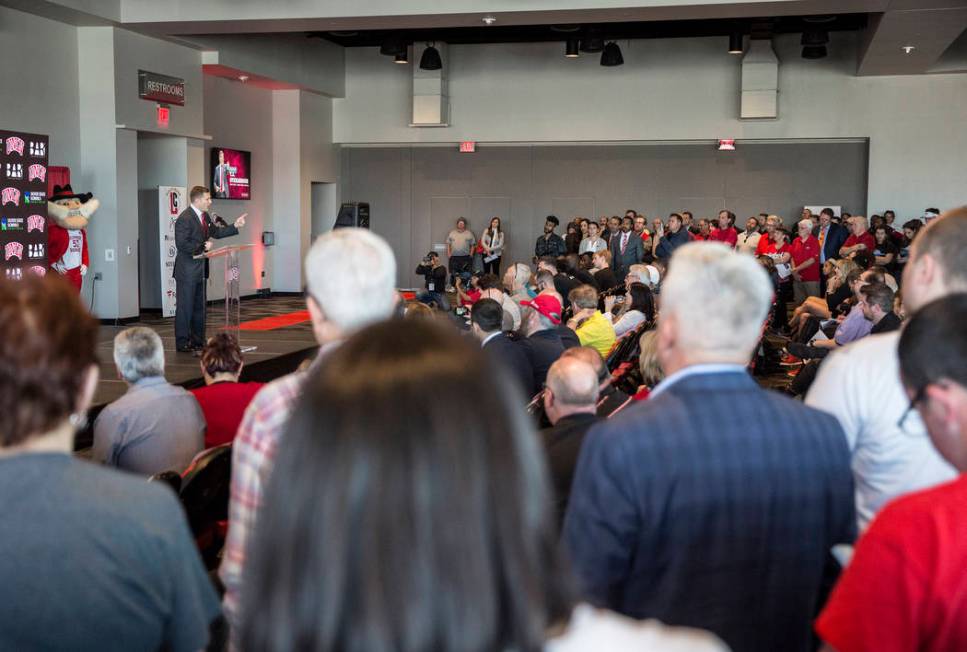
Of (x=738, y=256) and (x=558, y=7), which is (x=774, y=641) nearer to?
(x=738, y=256)

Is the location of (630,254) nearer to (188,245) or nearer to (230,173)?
(230,173)

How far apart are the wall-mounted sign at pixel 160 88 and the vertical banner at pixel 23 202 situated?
2.64 meters

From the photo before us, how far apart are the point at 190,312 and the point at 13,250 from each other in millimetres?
1993

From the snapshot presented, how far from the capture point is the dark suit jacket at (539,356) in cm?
587

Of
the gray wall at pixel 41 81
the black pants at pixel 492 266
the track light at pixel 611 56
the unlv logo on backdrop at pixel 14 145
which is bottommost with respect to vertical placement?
the black pants at pixel 492 266

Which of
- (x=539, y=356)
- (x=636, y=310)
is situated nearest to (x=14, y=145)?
(x=636, y=310)

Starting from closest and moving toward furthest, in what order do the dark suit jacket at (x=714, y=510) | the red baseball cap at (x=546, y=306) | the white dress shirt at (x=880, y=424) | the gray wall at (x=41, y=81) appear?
1. the dark suit jacket at (x=714, y=510)
2. the white dress shirt at (x=880, y=424)
3. the red baseball cap at (x=546, y=306)
4. the gray wall at (x=41, y=81)

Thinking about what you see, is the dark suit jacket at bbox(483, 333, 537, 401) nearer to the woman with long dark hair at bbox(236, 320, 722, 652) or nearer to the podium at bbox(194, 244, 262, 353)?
the woman with long dark hair at bbox(236, 320, 722, 652)

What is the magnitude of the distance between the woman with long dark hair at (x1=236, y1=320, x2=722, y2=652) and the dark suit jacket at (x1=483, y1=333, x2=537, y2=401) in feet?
15.3

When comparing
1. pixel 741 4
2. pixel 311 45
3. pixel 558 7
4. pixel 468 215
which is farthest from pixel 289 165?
pixel 741 4

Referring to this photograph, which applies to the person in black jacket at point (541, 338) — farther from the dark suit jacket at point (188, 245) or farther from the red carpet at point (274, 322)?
the red carpet at point (274, 322)

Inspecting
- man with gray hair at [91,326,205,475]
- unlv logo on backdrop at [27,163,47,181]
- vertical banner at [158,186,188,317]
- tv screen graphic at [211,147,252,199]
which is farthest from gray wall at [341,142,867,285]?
man with gray hair at [91,326,205,475]

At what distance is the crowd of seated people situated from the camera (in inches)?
35.1

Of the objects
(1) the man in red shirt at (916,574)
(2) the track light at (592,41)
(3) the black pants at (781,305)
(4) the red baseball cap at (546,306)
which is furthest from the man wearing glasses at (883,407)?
(2) the track light at (592,41)
